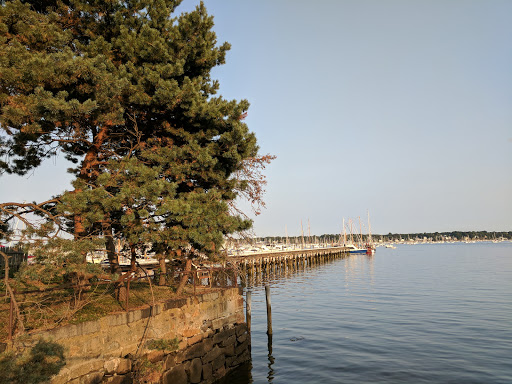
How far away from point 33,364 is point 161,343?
373 centimetres

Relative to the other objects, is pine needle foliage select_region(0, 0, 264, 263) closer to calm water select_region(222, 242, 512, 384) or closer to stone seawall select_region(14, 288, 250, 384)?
stone seawall select_region(14, 288, 250, 384)

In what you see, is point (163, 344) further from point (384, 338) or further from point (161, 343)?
point (384, 338)

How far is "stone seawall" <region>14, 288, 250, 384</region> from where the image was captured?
25.4 ft

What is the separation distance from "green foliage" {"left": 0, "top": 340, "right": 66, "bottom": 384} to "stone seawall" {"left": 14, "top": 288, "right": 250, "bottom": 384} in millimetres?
249

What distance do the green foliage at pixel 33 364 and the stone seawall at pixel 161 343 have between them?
25cm

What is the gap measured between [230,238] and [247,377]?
196 inches

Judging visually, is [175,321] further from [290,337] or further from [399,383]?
[290,337]

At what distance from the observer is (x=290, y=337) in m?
18.4

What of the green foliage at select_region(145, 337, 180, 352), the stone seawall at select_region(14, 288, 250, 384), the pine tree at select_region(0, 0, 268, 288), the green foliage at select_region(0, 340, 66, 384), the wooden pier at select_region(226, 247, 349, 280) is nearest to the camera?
the green foliage at select_region(0, 340, 66, 384)

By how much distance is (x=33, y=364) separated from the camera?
21.1 ft

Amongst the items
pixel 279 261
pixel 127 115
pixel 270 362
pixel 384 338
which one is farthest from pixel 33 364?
pixel 279 261

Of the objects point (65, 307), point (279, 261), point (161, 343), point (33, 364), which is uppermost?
point (65, 307)

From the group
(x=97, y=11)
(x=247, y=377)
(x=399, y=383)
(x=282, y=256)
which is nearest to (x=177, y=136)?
(x=97, y=11)

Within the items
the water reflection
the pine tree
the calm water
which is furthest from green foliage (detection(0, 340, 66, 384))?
the water reflection
